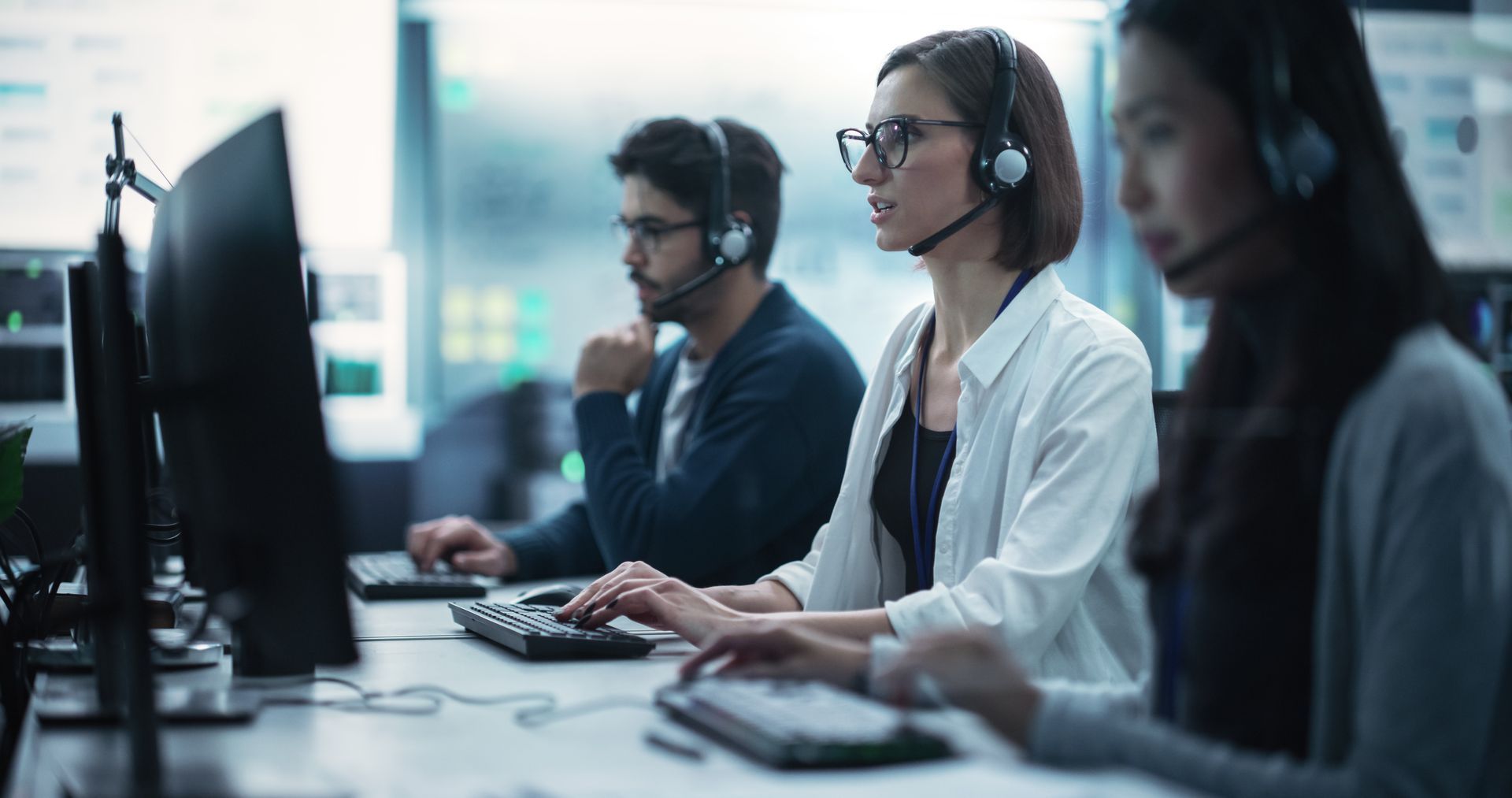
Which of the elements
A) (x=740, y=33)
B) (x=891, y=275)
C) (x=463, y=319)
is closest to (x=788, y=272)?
(x=891, y=275)

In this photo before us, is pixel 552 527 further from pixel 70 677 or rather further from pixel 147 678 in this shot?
pixel 147 678

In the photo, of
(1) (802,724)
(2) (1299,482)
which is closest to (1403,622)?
(2) (1299,482)

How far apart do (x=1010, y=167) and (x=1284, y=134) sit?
692mm

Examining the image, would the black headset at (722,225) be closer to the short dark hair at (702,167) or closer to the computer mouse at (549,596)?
the short dark hair at (702,167)

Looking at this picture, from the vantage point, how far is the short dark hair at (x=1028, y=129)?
1.53 meters

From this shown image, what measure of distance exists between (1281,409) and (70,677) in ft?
3.51

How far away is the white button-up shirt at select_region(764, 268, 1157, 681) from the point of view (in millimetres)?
1246

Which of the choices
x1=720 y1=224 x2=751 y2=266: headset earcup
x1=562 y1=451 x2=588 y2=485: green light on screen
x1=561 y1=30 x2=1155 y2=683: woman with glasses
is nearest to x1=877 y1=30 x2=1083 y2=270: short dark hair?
x1=561 y1=30 x2=1155 y2=683: woman with glasses

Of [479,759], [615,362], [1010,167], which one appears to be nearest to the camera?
[479,759]

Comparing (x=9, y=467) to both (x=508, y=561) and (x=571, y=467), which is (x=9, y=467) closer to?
(x=508, y=561)

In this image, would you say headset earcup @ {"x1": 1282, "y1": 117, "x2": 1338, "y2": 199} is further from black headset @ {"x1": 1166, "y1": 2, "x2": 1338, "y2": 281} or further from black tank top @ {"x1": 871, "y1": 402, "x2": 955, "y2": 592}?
black tank top @ {"x1": 871, "y1": 402, "x2": 955, "y2": 592}

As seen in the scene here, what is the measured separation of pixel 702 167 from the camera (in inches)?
85.2

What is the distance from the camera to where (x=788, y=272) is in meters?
3.66

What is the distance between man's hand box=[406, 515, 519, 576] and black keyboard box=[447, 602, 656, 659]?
571 millimetres
